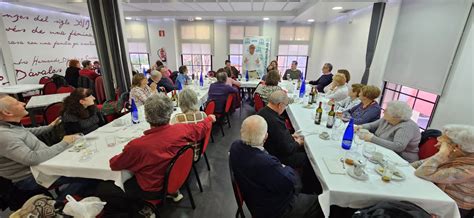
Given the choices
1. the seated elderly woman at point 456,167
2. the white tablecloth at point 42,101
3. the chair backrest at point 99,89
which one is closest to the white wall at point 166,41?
the chair backrest at point 99,89

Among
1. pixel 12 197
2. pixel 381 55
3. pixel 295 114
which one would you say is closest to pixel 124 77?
pixel 12 197

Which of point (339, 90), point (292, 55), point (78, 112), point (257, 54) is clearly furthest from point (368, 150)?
point (292, 55)

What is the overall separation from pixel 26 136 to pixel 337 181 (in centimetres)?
257

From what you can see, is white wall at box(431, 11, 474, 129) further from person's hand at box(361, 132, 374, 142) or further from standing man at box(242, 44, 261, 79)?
standing man at box(242, 44, 261, 79)

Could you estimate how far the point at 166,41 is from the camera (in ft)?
26.8

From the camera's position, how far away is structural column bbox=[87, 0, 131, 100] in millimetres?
3740

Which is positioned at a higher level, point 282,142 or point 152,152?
point 152,152

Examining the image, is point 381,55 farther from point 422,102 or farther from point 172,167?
point 172,167

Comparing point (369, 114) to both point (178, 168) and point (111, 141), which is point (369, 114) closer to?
point (178, 168)

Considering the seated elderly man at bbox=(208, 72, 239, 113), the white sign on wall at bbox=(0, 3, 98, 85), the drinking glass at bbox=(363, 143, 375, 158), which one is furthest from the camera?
the white sign on wall at bbox=(0, 3, 98, 85)

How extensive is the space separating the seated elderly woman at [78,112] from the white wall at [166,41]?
638 cm

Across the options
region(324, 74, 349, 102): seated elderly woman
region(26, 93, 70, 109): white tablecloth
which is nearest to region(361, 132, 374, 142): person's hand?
region(324, 74, 349, 102): seated elderly woman

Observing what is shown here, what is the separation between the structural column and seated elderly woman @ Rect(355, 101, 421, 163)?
175 inches

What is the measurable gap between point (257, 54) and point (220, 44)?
165 cm
